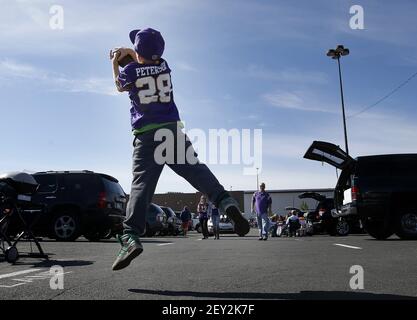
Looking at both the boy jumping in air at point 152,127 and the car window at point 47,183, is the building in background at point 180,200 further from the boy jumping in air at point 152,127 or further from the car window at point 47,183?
the boy jumping in air at point 152,127

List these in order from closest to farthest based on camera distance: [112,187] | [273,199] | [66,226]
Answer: [66,226], [112,187], [273,199]

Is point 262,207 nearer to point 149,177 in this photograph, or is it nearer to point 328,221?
point 328,221

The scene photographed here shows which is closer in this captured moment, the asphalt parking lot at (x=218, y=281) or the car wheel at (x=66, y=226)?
the asphalt parking lot at (x=218, y=281)

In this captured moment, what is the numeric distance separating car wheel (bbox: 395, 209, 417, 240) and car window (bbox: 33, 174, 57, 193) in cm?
866

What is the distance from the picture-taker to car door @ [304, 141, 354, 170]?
39.4ft

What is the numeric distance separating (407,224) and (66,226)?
834 centimetres

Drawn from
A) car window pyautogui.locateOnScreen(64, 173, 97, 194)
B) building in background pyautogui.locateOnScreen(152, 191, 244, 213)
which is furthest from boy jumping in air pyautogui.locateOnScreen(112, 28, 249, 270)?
building in background pyautogui.locateOnScreen(152, 191, 244, 213)

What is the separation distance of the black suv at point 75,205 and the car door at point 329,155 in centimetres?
545

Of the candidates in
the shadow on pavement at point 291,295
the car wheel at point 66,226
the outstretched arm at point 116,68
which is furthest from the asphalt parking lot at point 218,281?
the car wheel at point 66,226

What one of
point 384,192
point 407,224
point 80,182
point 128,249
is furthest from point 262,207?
point 128,249

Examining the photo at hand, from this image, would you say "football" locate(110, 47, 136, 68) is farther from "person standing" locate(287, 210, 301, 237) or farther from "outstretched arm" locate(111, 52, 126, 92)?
"person standing" locate(287, 210, 301, 237)

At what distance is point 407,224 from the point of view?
10.9m

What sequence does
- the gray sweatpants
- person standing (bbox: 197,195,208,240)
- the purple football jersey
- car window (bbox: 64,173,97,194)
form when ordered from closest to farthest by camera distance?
the gray sweatpants
the purple football jersey
car window (bbox: 64,173,97,194)
person standing (bbox: 197,195,208,240)

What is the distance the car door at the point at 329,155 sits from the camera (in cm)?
1202
